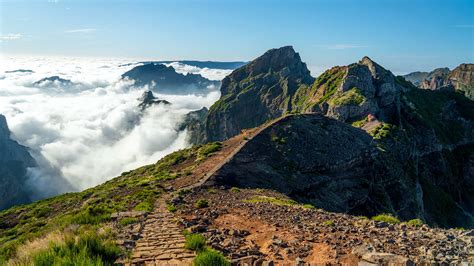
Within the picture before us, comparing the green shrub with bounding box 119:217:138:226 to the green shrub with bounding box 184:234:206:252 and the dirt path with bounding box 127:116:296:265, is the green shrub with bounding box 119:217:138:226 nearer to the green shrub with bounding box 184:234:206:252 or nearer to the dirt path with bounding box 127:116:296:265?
the dirt path with bounding box 127:116:296:265

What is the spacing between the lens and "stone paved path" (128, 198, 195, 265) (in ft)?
41.4

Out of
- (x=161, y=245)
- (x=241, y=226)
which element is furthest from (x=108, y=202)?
(x=161, y=245)

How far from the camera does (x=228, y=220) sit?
70.0 feet

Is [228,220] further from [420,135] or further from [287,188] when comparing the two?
[420,135]

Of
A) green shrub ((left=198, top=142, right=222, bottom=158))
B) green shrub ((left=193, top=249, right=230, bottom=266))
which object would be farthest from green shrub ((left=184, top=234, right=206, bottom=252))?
green shrub ((left=198, top=142, right=222, bottom=158))

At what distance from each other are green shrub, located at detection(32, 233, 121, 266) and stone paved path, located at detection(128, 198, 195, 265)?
0.94 metres

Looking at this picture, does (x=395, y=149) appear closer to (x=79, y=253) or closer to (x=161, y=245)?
(x=161, y=245)

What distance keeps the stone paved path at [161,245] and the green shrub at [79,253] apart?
94cm

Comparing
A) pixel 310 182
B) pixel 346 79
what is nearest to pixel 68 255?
pixel 310 182

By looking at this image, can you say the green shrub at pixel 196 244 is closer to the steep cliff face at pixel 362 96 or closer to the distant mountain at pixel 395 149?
the distant mountain at pixel 395 149

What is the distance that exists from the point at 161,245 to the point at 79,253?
538cm

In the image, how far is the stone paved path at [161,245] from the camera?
41.4 feet

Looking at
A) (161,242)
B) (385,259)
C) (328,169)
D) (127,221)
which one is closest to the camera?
(385,259)

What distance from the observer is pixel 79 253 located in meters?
10.0
